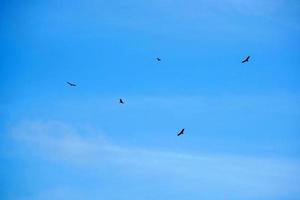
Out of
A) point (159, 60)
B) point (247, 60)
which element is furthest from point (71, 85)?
point (247, 60)

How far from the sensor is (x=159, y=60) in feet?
189

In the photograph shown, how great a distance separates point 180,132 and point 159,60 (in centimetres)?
868

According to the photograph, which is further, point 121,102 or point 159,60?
point 121,102

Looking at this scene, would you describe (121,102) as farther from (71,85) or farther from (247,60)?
(247,60)

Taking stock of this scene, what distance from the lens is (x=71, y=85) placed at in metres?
60.4

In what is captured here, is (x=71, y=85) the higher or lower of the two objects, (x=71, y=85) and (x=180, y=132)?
the higher

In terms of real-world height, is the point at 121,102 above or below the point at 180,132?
above

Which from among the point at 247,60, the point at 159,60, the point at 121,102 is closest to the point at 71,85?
the point at 121,102

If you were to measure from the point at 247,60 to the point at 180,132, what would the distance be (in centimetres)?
1224

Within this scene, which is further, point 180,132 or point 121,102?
point 121,102

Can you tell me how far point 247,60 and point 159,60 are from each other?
11103 mm

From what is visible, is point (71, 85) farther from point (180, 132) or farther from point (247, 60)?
point (247, 60)

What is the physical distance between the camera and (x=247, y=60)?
60562mm

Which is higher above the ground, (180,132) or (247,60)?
(247,60)
